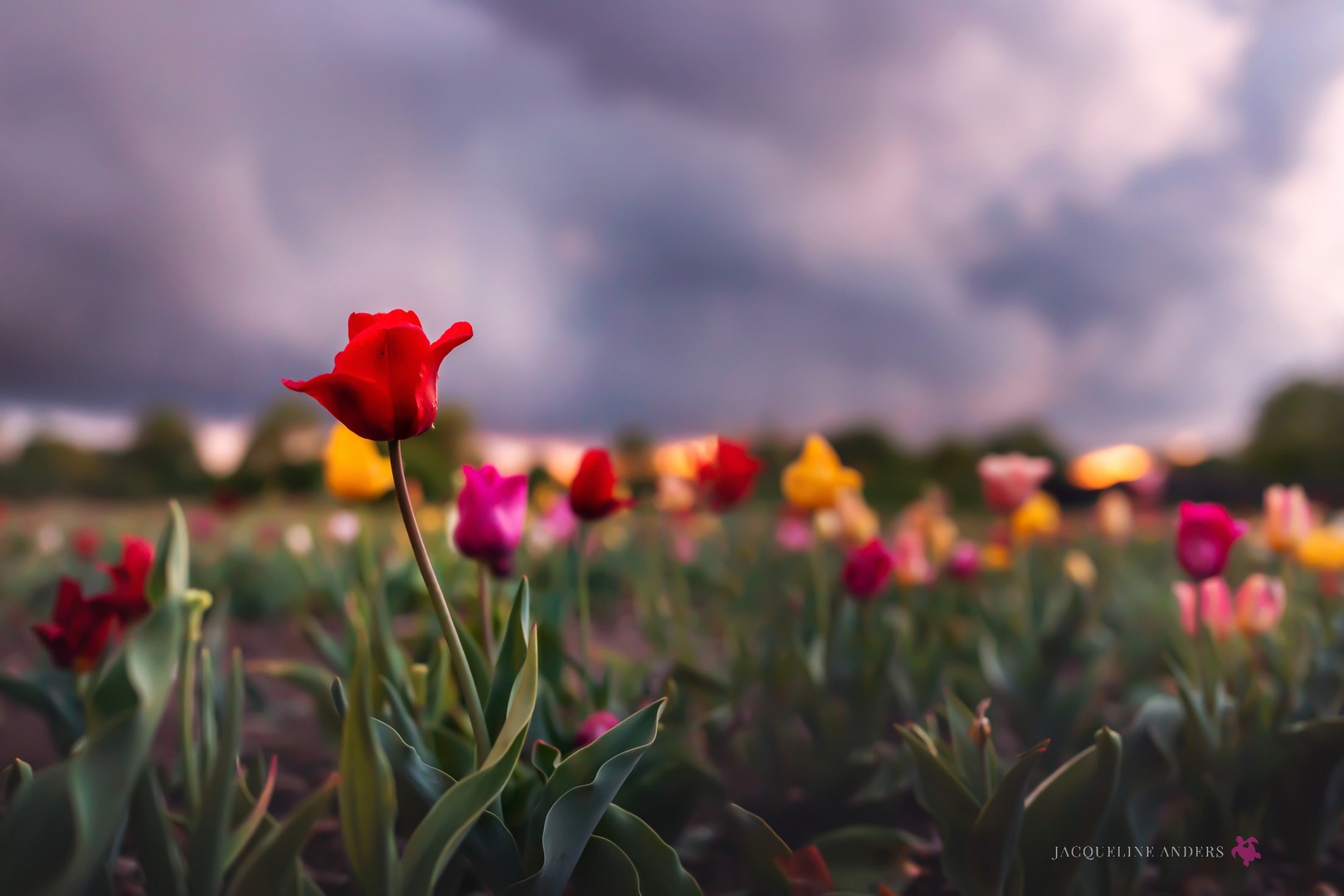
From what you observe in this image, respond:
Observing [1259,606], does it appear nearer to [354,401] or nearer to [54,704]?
[354,401]

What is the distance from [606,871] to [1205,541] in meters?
1.77

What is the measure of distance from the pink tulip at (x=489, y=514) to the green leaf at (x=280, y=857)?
24.3 inches

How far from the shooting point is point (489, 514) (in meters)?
1.64

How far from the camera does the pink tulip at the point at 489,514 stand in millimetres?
1646

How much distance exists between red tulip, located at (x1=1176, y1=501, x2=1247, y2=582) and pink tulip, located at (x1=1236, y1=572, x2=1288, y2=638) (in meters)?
0.80

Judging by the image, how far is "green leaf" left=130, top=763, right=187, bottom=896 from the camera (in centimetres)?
128

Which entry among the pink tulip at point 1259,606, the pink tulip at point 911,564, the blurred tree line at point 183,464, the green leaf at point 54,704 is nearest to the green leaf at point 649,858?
the green leaf at point 54,704

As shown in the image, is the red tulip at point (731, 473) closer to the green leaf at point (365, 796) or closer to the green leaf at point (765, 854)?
the green leaf at point (765, 854)

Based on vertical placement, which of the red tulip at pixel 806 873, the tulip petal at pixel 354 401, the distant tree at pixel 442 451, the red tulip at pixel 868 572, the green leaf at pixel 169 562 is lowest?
the red tulip at pixel 806 873

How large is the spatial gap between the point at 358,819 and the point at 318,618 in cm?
577

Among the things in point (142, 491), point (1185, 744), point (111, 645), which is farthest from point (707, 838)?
point (142, 491)

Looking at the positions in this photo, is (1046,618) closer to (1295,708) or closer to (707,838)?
(1295,708)

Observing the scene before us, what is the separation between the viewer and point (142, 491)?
17938mm

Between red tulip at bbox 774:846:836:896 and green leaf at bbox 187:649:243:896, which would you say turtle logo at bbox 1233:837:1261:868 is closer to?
red tulip at bbox 774:846:836:896
